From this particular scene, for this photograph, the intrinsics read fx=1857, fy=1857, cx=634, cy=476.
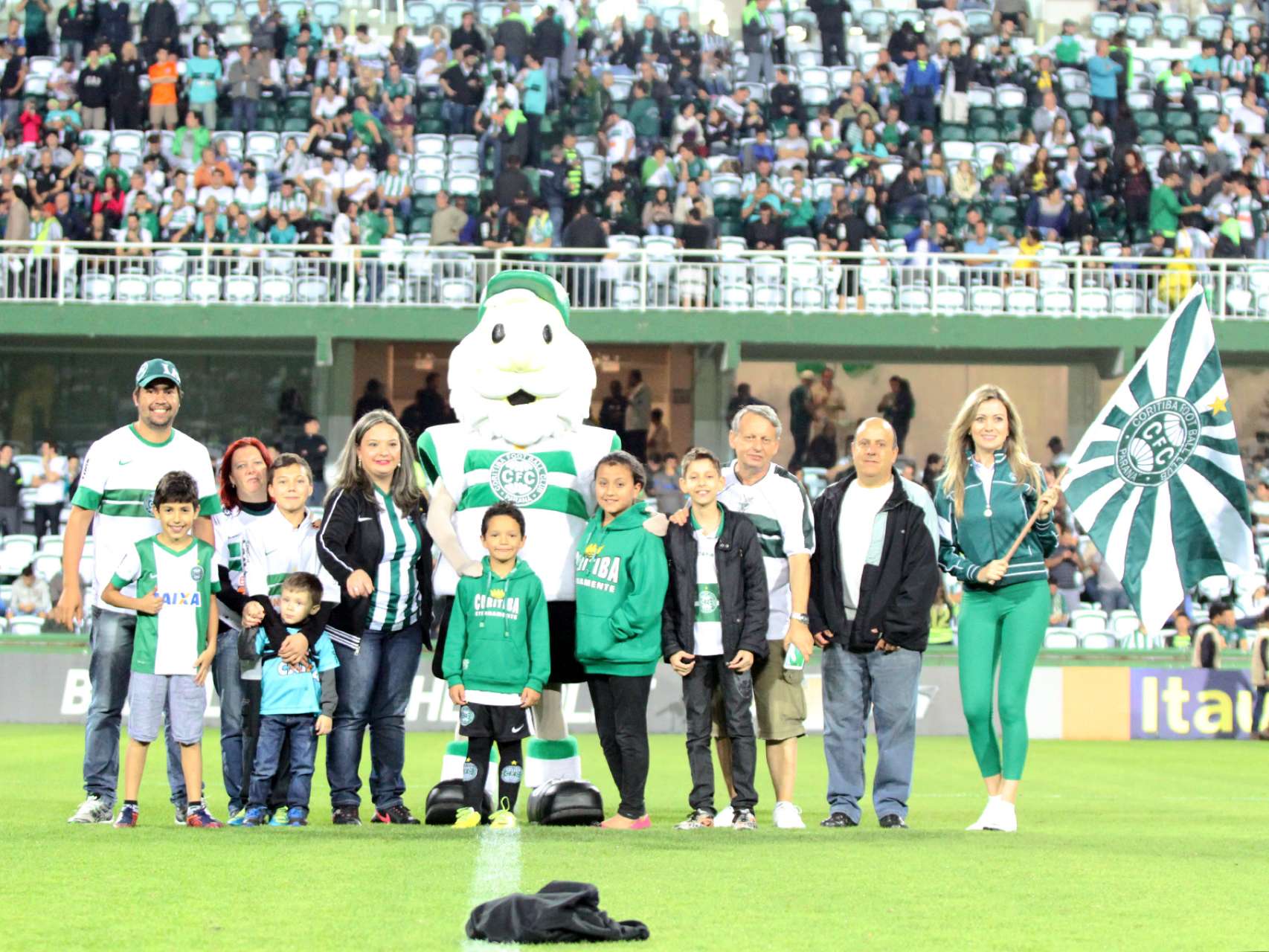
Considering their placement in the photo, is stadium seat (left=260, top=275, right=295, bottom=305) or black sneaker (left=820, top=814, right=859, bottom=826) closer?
black sneaker (left=820, top=814, right=859, bottom=826)

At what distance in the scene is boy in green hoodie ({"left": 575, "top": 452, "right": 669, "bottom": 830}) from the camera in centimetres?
757

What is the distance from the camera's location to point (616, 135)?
2336 cm

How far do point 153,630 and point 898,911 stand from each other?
3.48 metres

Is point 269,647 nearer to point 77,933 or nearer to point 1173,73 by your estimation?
point 77,933

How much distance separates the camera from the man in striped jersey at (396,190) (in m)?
22.3

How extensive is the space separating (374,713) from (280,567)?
72 cm

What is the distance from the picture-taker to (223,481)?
7.95 metres

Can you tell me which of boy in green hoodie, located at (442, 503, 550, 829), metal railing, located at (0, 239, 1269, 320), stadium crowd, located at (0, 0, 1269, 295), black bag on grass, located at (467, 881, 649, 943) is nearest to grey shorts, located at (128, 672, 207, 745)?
boy in green hoodie, located at (442, 503, 550, 829)

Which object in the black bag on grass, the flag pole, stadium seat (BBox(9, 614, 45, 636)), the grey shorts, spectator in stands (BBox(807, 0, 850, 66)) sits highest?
spectator in stands (BBox(807, 0, 850, 66))

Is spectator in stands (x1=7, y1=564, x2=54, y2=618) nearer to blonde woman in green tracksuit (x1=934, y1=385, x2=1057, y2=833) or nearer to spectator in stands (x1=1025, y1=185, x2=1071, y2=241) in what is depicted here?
blonde woman in green tracksuit (x1=934, y1=385, x2=1057, y2=833)

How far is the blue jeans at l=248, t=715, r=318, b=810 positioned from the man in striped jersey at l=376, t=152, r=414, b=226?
15342mm

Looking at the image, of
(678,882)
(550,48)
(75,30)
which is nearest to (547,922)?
(678,882)

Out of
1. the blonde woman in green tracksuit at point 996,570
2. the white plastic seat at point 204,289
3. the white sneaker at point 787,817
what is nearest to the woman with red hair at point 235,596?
the white sneaker at point 787,817

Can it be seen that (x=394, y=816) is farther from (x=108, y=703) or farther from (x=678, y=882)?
(x=678, y=882)
